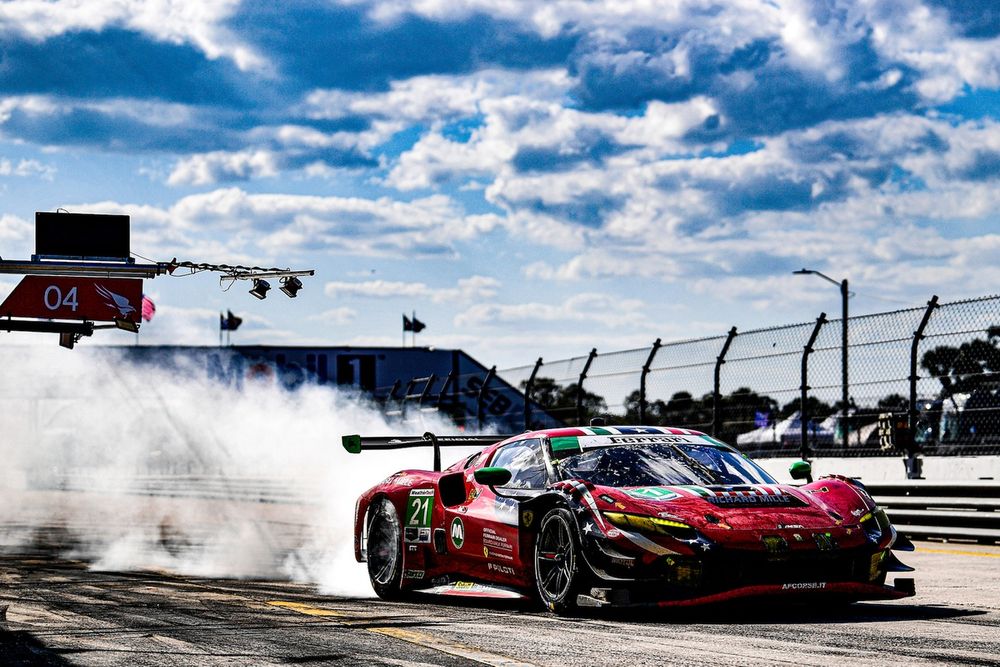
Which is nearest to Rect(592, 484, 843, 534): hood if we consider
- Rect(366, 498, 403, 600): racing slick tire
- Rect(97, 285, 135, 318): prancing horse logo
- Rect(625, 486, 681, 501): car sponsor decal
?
Rect(625, 486, 681, 501): car sponsor decal

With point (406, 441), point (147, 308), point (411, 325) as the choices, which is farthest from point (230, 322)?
point (406, 441)

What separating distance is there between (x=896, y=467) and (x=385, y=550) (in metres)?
7.07

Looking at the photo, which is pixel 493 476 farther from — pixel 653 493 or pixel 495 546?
pixel 653 493

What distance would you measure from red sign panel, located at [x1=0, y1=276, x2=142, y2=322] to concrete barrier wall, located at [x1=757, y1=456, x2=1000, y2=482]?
14.5m

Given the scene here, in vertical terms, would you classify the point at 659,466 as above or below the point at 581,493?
above

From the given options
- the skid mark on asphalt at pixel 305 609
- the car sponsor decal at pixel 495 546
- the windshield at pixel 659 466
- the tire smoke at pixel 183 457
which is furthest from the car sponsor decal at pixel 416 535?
the tire smoke at pixel 183 457

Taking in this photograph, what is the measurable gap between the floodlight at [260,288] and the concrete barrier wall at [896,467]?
8914mm

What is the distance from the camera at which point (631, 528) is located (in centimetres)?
750

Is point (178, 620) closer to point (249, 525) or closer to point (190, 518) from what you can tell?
point (249, 525)

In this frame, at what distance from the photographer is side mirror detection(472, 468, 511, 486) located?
8.58m

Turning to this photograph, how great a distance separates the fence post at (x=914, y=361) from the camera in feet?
48.0

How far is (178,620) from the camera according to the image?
775 centimetres

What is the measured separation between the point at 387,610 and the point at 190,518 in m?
14.4

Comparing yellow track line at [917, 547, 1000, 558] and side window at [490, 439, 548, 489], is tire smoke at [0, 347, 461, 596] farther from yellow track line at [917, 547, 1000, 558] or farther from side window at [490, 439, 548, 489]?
yellow track line at [917, 547, 1000, 558]
